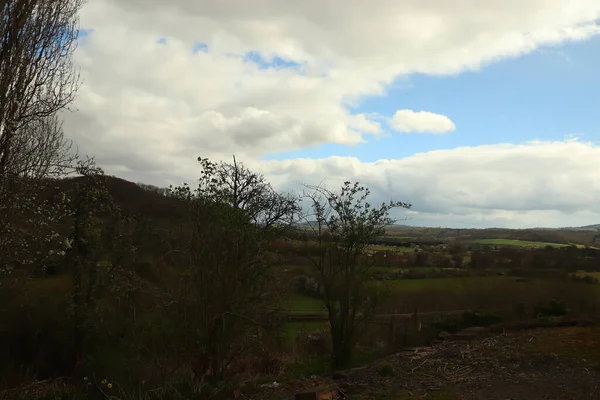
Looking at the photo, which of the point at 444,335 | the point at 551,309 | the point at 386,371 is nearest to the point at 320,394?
the point at 386,371

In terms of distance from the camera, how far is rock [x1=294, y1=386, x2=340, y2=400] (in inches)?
237

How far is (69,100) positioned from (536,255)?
1947 centimetres

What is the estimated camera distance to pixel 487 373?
7.63 metres

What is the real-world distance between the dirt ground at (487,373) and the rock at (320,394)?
28 cm

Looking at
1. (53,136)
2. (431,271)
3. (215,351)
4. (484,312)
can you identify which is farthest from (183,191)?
(431,271)

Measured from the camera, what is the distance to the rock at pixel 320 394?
19.8 feet

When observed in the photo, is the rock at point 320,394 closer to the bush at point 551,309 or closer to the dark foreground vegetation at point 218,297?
the dark foreground vegetation at point 218,297

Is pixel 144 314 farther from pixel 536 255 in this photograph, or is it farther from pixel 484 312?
pixel 536 255

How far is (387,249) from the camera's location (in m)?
10.3

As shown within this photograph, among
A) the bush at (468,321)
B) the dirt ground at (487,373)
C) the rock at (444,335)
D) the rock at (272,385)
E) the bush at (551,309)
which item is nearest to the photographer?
the dirt ground at (487,373)

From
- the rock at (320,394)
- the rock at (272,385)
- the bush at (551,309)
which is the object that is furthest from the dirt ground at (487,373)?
the bush at (551,309)

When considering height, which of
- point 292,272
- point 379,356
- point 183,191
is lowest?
point 379,356

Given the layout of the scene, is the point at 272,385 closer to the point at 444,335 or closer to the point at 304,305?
the point at 304,305

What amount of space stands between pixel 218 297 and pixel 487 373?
4702mm
